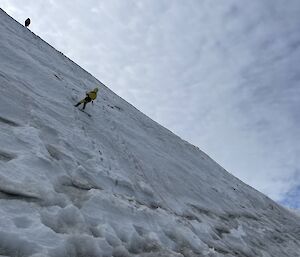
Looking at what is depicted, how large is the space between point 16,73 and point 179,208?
5.10 meters

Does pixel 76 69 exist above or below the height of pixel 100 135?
above

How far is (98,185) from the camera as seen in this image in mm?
7551

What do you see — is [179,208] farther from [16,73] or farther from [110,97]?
[110,97]

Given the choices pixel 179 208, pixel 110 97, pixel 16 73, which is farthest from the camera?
pixel 110 97

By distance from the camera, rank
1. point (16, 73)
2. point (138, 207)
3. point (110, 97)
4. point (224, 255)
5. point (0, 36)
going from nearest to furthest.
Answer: point (138, 207), point (224, 255), point (16, 73), point (0, 36), point (110, 97)

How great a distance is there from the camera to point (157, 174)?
11.1 metres

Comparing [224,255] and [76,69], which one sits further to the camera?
[76,69]

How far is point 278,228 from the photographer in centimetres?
1362

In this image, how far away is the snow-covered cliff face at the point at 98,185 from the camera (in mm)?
5578

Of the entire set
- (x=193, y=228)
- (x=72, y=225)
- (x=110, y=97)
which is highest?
(x=110, y=97)

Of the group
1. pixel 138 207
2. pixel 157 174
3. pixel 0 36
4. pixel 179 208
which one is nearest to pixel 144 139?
pixel 157 174

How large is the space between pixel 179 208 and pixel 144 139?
450 centimetres

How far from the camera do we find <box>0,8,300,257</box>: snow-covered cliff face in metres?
5.58

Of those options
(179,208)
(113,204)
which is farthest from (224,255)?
(113,204)
